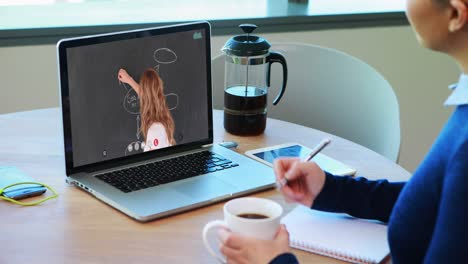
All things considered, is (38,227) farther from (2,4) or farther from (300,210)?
(2,4)

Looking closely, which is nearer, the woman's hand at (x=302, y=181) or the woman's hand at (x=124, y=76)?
the woman's hand at (x=302, y=181)

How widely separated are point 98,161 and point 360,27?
152cm

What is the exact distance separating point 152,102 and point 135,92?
0.16ft

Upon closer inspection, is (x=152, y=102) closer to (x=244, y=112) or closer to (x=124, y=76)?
(x=124, y=76)

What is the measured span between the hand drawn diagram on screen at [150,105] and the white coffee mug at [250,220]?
0.45 m

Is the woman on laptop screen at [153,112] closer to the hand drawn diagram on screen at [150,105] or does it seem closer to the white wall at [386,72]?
the hand drawn diagram on screen at [150,105]

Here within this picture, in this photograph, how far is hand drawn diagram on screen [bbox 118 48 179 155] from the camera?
148 cm

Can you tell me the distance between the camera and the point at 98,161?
146 cm

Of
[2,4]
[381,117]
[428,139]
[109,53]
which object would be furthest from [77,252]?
[428,139]

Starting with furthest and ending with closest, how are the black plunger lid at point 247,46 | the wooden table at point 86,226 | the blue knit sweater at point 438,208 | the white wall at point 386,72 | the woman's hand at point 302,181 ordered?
the white wall at point 386,72 → the black plunger lid at point 247,46 → the woman's hand at point 302,181 → the wooden table at point 86,226 → the blue knit sweater at point 438,208

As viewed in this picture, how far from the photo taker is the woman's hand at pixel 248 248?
3.42 ft

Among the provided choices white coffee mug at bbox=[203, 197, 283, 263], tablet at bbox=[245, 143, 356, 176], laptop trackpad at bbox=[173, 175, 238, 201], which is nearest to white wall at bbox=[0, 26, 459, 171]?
tablet at bbox=[245, 143, 356, 176]

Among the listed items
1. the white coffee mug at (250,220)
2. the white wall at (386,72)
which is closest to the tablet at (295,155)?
the white coffee mug at (250,220)

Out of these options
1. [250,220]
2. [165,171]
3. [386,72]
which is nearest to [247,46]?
[165,171]
